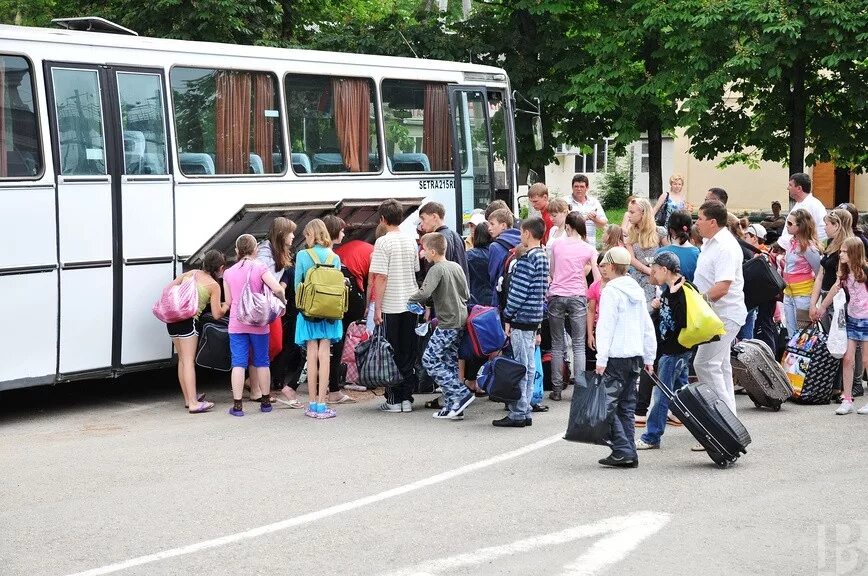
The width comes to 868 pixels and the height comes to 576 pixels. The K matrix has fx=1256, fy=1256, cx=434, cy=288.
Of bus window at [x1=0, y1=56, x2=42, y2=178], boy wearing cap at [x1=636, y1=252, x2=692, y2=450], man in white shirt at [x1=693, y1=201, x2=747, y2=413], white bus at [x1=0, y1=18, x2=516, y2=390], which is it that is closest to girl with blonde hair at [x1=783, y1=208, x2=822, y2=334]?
man in white shirt at [x1=693, y1=201, x2=747, y2=413]

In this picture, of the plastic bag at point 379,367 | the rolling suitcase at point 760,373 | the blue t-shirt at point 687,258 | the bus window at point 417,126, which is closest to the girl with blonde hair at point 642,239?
the blue t-shirt at point 687,258

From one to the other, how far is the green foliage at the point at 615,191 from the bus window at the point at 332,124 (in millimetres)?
40338

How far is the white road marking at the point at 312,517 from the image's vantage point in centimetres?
668

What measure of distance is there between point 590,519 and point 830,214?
5.40 m

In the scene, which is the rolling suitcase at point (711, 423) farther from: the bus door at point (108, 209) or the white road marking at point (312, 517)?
the bus door at point (108, 209)

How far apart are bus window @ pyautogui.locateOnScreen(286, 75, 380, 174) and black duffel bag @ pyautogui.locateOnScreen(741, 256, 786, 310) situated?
501cm

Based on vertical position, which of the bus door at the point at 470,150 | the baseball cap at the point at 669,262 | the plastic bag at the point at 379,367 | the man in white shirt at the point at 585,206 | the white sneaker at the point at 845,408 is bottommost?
the white sneaker at the point at 845,408

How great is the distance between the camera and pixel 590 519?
7.55 m

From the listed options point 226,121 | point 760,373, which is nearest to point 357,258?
point 226,121

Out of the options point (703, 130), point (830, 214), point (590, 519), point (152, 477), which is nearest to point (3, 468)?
point (152, 477)

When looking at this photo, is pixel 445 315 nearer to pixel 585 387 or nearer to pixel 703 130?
pixel 585 387

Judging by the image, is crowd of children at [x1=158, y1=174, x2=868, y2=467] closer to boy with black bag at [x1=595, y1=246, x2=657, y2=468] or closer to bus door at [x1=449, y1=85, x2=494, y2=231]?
boy with black bag at [x1=595, y1=246, x2=657, y2=468]

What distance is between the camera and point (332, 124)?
46.6 ft

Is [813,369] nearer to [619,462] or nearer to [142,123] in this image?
[619,462]
